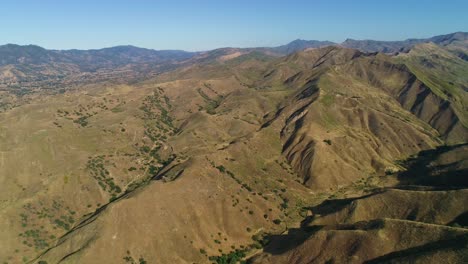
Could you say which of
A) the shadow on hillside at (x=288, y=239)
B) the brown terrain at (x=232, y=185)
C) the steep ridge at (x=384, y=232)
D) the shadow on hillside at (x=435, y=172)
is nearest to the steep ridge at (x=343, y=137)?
the brown terrain at (x=232, y=185)

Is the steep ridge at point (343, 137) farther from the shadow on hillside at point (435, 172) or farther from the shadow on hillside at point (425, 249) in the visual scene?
the shadow on hillside at point (425, 249)

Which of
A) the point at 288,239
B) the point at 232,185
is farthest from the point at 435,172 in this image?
the point at 232,185

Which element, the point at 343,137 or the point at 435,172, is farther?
the point at 343,137

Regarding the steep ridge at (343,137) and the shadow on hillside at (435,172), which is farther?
the steep ridge at (343,137)

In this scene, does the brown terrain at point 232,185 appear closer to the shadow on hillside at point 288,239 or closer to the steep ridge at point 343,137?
the shadow on hillside at point 288,239

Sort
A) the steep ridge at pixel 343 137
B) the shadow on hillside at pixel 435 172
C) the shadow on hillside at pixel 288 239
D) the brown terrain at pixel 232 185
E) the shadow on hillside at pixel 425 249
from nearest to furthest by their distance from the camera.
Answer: the shadow on hillside at pixel 425 249
the brown terrain at pixel 232 185
the shadow on hillside at pixel 288 239
the shadow on hillside at pixel 435 172
the steep ridge at pixel 343 137

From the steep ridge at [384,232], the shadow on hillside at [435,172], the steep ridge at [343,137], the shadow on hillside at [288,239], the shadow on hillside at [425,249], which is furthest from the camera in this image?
the steep ridge at [343,137]

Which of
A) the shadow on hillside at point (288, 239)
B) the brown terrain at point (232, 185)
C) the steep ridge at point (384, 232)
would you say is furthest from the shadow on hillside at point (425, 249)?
the shadow on hillside at point (288, 239)

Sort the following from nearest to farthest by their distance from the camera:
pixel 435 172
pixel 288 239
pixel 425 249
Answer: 1. pixel 425 249
2. pixel 288 239
3. pixel 435 172

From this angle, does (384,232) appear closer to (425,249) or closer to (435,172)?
(425,249)

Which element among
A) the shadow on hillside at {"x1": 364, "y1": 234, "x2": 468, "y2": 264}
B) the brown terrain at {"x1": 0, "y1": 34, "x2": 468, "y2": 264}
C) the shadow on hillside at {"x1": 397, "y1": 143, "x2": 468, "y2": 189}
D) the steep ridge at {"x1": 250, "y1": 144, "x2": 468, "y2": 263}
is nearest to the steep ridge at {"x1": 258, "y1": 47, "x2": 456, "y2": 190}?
the brown terrain at {"x1": 0, "y1": 34, "x2": 468, "y2": 264}

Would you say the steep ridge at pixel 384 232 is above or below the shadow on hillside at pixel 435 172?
above

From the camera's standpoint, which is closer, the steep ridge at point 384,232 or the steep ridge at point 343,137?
the steep ridge at point 384,232

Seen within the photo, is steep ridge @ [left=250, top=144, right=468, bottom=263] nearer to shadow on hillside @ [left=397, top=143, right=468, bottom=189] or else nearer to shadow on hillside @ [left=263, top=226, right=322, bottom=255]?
shadow on hillside @ [left=263, top=226, right=322, bottom=255]
